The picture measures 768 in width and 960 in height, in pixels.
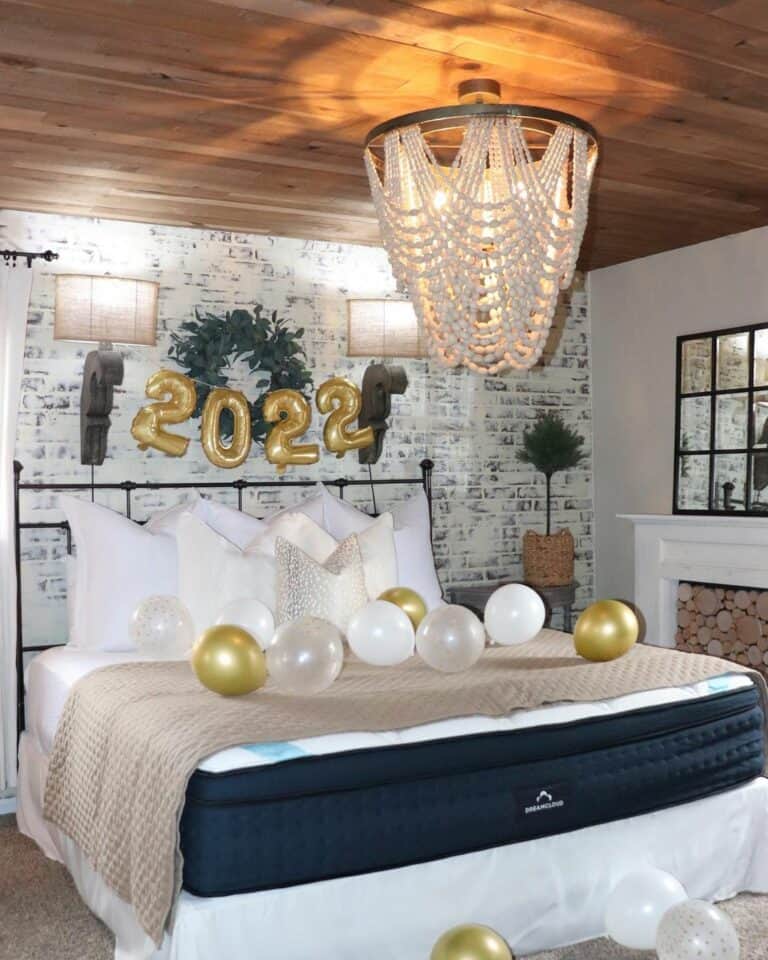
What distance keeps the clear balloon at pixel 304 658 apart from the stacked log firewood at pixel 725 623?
247 centimetres

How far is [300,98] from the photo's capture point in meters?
3.06

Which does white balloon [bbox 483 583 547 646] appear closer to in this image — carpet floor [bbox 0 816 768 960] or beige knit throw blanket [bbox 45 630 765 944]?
beige knit throw blanket [bbox 45 630 765 944]

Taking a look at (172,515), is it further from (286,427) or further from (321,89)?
(321,89)

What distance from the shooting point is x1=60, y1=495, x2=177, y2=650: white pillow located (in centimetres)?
383

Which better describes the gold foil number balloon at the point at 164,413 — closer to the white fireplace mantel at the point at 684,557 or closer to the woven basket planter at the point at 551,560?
the woven basket planter at the point at 551,560

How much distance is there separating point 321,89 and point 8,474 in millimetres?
2038

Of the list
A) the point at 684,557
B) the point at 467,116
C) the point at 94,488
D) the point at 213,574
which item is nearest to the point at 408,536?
the point at 213,574

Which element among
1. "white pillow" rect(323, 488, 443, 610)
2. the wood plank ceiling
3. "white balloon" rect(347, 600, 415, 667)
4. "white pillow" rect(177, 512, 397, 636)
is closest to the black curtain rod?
the wood plank ceiling

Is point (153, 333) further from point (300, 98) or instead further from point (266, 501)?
point (300, 98)

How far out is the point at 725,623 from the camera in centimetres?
489

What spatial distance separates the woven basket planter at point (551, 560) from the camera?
5285 millimetres

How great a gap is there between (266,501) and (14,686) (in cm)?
136

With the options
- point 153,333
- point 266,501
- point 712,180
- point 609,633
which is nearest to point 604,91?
point 712,180

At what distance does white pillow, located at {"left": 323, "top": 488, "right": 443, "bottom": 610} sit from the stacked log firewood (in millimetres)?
1422
